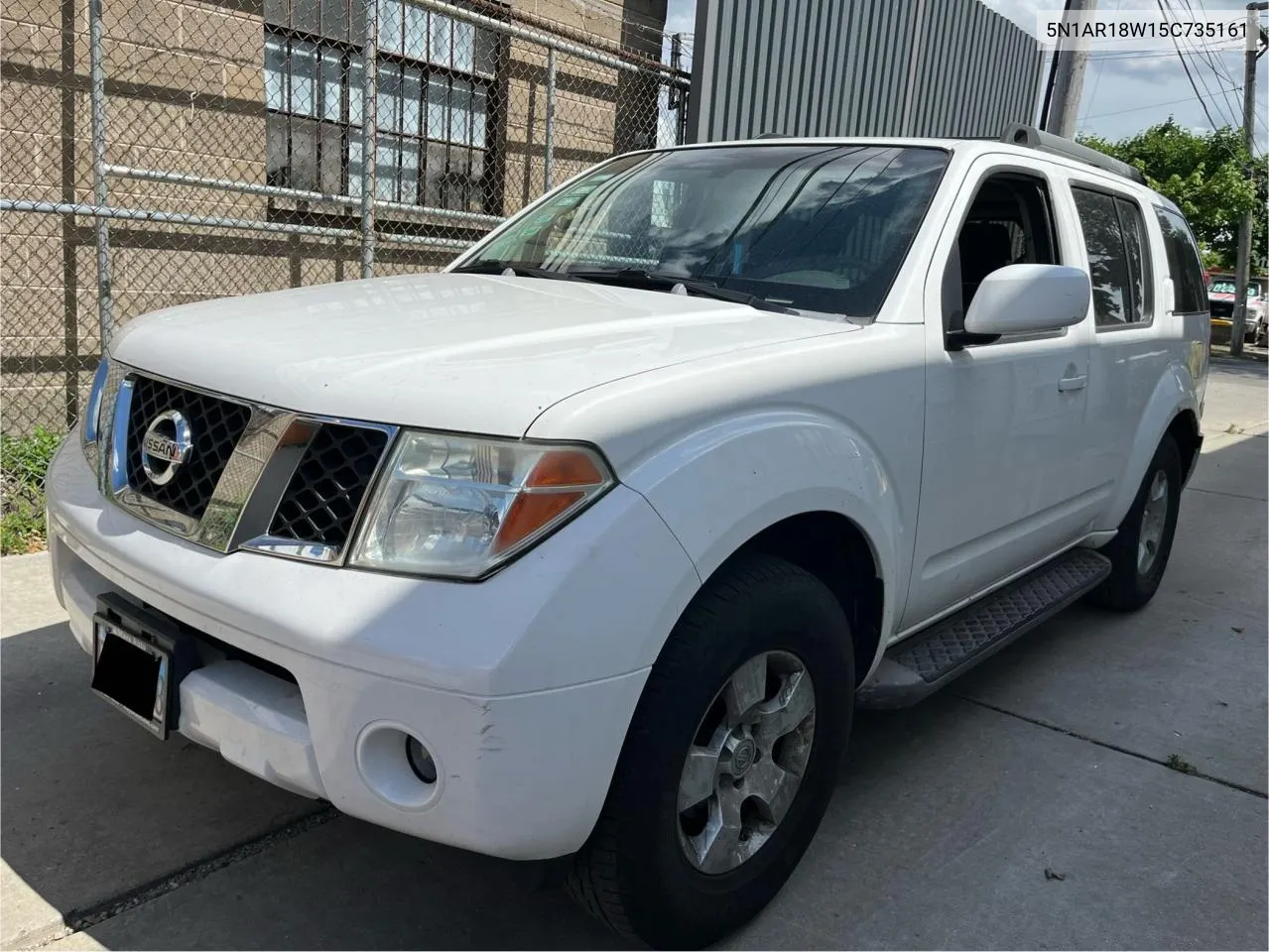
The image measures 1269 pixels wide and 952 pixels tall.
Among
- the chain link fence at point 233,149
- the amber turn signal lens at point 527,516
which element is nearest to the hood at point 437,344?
the amber turn signal lens at point 527,516

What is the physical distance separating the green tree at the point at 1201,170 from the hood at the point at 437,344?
74.4 ft

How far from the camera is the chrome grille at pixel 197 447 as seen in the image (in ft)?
7.22

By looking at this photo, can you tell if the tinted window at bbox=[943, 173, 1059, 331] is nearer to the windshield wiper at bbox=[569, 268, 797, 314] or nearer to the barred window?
the windshield wiper at bbox=[569, 268, 797, 314]

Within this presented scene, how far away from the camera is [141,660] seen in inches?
88.4

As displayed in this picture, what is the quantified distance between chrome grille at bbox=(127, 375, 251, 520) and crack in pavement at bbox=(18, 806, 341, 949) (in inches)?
36.1

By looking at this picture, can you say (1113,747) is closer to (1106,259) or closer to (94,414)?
(1106,259)

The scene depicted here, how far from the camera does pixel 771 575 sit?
7.64ft

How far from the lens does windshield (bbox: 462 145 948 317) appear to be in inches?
117

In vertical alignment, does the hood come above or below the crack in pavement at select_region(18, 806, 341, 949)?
above

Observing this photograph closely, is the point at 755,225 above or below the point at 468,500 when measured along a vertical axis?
above

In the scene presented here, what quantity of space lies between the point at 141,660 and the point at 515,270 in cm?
170

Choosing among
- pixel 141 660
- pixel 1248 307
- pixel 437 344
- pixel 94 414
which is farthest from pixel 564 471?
pixel 1248 307

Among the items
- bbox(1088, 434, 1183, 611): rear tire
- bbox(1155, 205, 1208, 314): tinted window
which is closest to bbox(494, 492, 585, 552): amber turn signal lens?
bbox(1088, 434, 1183, 611): rear tire

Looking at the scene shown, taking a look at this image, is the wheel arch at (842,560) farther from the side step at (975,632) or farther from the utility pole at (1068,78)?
the utility pole at (1068,78)
